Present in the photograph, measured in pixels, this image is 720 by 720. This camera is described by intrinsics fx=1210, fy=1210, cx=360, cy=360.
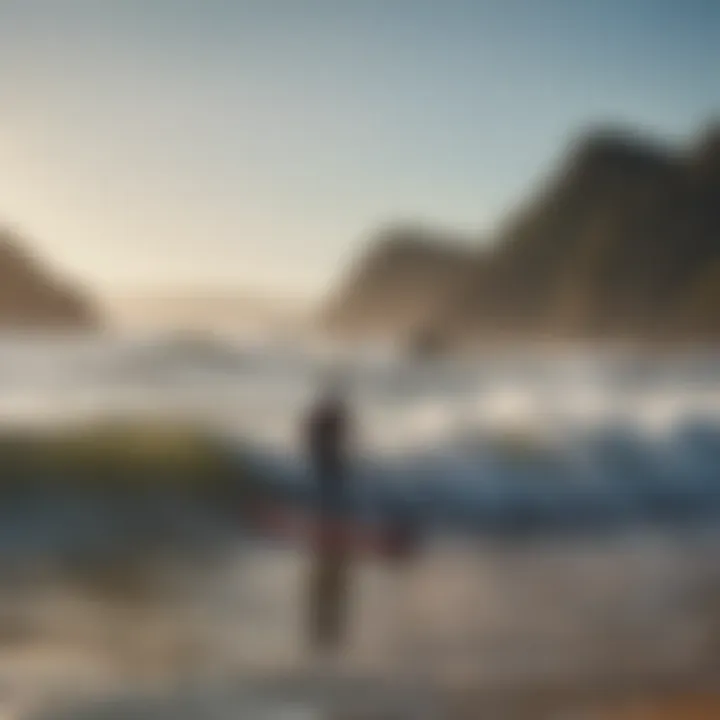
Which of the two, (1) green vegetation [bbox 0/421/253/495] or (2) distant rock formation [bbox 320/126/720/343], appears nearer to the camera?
(1) green vegetation [bbox 0/421/253/495]

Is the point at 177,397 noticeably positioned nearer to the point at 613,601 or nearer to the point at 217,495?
the point at 217,495

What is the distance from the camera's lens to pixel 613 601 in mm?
1859

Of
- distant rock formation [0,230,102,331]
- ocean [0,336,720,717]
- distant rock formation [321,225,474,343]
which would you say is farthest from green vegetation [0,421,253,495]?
distant rock formation [321,225,474,343]

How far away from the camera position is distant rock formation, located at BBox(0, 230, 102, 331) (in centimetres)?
175

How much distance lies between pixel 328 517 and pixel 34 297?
535 millimetres

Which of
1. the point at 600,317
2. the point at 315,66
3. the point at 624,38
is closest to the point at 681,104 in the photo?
the point at 624,38

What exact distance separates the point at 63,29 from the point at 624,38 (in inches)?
34.3

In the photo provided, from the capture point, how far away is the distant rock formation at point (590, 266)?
1.85 m

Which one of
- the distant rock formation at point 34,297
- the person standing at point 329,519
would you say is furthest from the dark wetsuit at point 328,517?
the distant rock formation at point 34,297

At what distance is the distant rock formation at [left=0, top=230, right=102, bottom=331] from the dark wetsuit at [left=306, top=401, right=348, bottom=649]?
362 millimetres

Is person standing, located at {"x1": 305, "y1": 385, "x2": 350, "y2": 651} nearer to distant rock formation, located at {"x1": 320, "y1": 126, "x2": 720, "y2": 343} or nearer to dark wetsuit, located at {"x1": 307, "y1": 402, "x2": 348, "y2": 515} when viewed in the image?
dark wetsuit, located at {"x1": 307, "y1": 402, "x2": 348, "y2": 515}

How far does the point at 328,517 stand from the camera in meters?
1.78

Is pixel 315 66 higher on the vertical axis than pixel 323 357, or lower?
higher

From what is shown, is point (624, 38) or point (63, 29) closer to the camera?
point (63, 29)
